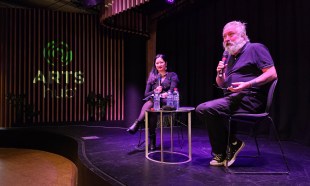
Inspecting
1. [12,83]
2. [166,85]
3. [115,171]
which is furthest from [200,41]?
[12,83]

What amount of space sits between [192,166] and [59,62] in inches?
222

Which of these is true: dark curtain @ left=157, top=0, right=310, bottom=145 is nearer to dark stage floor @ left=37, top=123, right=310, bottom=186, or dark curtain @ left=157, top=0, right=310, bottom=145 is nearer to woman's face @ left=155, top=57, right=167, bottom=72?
dark stage floor @ left=37, top=123, right=310, bottom=186

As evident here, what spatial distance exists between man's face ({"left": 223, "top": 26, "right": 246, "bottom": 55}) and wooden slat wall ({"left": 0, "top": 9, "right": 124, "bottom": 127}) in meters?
5.40

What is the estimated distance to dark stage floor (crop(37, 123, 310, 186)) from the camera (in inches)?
81.1

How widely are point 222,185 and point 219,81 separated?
0.96m

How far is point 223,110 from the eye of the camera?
234 cm

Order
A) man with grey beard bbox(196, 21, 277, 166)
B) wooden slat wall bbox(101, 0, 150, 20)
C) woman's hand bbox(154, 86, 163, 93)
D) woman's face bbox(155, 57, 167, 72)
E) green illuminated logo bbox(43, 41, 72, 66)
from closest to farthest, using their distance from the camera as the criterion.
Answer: man with grey beard bbox(196, 21, 277, 166)
woman's hand bbox(154, 86, 163, 93)
woman's face bbox(155, 57, 167, 72)
wooden slat wall bbox(101, 0, 150, 20)
green illuminated logo bbox(43, 41, 72, 66)

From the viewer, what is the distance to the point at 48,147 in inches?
199

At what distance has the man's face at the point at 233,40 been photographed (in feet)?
7.88

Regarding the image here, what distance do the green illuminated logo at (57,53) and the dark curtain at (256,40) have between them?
2.64 m

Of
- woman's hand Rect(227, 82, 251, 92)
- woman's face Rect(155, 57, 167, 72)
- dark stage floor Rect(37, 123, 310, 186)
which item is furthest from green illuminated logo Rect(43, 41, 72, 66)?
woman's hand Rect(227, 82, 251, 92)

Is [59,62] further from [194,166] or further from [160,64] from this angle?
[194,166]

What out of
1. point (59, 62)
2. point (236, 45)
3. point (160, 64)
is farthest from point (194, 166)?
point (59, 62)

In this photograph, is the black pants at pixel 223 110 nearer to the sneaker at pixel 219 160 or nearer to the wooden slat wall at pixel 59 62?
the sneaker at pixel 219 160
